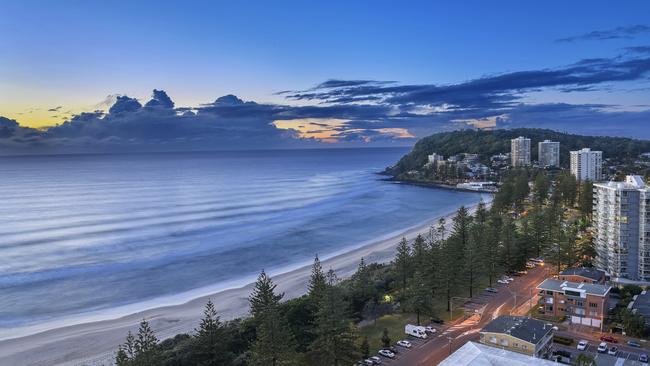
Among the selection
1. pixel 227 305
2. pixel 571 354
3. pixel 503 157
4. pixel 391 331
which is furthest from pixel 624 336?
pixel 503 157

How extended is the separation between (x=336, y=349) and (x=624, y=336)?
643 inches

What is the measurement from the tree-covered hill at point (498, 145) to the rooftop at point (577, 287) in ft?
379

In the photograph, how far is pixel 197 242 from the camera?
5369 centimetres

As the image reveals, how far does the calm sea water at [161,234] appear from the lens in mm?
38312

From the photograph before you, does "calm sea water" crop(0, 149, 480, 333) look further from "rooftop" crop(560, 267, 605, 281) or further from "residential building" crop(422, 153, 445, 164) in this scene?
"residential building" crop(422, 153, 445, 164)

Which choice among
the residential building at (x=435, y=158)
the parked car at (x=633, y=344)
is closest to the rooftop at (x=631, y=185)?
the parked car at (x=633, y=344)

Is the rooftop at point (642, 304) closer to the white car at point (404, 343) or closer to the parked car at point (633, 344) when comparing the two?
the parked car at point (633, 344)

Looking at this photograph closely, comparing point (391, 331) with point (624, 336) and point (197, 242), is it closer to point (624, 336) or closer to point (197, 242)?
point (624, 336)

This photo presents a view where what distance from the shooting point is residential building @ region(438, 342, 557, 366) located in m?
16.4

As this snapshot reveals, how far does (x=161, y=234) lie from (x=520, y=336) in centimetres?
4805

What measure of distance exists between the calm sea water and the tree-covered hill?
5003 cm

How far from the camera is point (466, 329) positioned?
1027 inches

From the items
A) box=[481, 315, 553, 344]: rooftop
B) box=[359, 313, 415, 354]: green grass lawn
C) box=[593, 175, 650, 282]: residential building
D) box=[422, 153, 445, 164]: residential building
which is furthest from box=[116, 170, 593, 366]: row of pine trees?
box=[422, 153, 445, 164]: residential building

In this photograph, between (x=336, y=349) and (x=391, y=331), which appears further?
(x=391, y=331)
